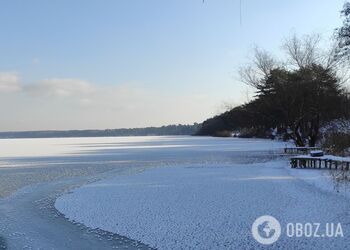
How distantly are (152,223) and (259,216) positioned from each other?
2.28m

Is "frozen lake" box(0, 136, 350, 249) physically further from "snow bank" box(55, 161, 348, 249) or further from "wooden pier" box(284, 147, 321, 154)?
"wooden pier" box(284, 147, 321, 154)

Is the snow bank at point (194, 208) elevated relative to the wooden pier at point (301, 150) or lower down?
lower down

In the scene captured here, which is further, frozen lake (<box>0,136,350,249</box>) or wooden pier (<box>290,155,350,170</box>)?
wooden pier (<box>290,155,350,170</box>)

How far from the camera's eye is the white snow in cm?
779

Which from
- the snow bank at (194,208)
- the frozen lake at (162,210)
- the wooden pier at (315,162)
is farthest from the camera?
the wooden pier at (315,162)

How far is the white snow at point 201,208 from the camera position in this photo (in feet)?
25.6

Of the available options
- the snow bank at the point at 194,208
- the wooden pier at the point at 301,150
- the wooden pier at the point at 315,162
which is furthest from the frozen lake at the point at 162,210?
the wooden pier at the point at 301,150

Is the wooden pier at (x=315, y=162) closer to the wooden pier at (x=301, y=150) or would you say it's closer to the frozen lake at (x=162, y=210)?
the frozen lake at (x=162, y=210)

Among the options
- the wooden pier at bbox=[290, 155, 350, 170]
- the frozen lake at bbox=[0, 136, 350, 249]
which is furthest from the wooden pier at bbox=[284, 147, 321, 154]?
the frozen lake at bbox=[0, 136, 350, 249]

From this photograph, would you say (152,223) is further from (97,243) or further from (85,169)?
(85,169)

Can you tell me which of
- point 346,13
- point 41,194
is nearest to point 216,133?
point 346,13

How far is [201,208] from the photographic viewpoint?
10.4 metres

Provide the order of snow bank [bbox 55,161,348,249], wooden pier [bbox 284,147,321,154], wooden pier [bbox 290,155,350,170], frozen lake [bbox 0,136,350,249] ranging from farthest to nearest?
1. wooden pier [bbox 284,147,321,154]
2. wooden pier [bbox 290,155,350,170]
3. snow bank [bbox 55,161,348,249]
4. frozen lake [bbox 0,136,350,249]

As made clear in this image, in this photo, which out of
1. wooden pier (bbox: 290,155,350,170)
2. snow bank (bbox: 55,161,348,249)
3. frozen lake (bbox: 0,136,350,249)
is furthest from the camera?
wooden pier (bbox: 290,155,350,170)
